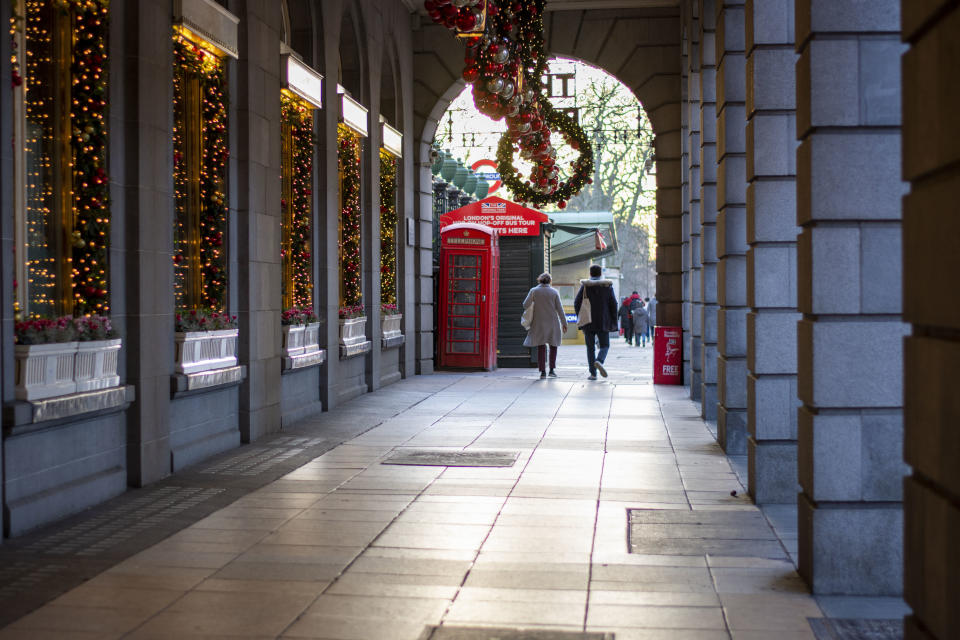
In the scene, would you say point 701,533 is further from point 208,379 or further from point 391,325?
point 391,325

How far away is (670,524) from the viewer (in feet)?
20.4

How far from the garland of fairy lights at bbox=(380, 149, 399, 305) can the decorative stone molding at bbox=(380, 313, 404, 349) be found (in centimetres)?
27

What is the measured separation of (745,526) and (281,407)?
5.72 meters

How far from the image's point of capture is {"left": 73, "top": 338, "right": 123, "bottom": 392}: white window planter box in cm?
654

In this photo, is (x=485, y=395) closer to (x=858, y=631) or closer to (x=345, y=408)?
(x=345, y=408)

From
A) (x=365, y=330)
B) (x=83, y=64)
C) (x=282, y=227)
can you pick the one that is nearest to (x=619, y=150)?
(x=365, y=330)

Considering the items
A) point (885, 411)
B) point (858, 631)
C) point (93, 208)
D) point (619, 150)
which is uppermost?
point (619, 150)

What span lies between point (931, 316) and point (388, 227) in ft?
47.5

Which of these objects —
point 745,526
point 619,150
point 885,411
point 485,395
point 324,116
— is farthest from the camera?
point 619,150

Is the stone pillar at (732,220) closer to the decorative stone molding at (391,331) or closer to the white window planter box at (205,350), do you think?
the white window planter box at (205,350)

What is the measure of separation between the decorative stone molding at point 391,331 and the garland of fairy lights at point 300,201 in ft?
11.6

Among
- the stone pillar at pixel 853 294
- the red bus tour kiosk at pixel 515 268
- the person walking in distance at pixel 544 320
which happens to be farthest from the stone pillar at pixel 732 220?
the red bus tour kiosk at pixel 515 268

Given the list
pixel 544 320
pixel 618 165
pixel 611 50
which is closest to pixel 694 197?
pixel 544 320

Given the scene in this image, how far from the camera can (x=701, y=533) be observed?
5973mm
